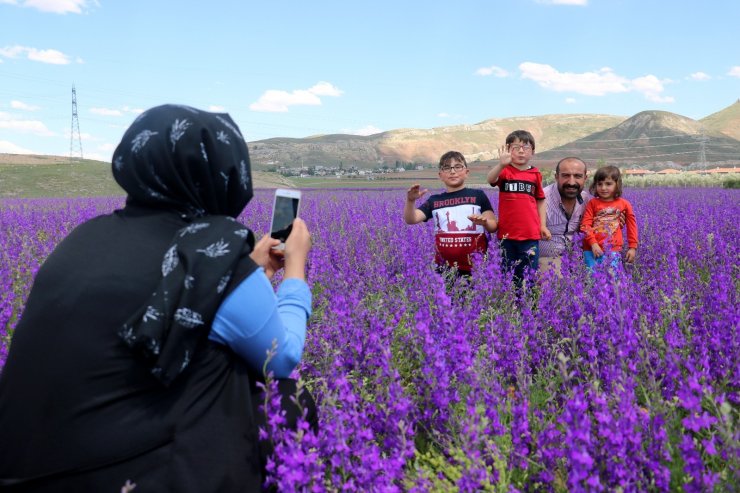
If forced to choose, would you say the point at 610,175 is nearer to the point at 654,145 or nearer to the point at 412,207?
the point at 412,207

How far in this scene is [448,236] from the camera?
14.3 feet

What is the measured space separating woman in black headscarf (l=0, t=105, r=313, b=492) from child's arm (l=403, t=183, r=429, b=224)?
2.53 m

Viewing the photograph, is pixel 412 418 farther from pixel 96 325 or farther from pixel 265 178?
pixel 265 178

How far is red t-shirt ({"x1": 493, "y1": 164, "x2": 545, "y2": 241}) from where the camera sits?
14.0 feet

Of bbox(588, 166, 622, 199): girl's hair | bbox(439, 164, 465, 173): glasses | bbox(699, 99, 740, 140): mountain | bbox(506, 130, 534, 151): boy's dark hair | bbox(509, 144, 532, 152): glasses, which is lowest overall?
bbox(588, 166, 622, 199): girl's hair

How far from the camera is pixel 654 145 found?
114312mm

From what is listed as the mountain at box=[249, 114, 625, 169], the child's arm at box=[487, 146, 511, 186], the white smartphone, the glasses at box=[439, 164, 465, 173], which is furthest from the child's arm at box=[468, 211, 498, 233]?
the mountain at box=[249, 114, 625, 169]

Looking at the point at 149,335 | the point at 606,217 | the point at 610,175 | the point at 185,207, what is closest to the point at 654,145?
the point at 610,175

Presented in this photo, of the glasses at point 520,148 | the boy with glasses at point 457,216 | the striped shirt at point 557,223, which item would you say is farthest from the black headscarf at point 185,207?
the striped shirt at point 557,223

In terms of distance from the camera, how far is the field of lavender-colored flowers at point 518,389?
59.9 inches

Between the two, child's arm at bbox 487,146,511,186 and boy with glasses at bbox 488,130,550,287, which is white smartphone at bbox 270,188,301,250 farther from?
boy with glasses at bbox 488,130,550,287

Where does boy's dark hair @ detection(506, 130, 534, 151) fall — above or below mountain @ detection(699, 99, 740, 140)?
below

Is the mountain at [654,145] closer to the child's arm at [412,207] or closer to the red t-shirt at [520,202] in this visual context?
the red t-shirt at [520,202]

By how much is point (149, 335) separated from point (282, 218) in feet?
2.38
